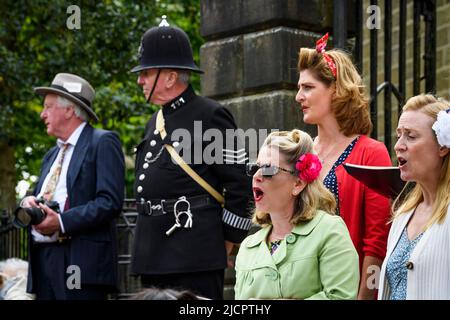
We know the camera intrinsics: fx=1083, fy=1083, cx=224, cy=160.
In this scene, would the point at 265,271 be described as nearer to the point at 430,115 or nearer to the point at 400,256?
the point at 400,256

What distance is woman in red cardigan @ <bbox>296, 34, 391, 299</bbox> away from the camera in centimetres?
582

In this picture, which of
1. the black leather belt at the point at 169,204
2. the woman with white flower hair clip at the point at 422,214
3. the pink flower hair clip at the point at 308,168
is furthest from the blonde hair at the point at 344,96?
the black leather belt at the point at 169,204

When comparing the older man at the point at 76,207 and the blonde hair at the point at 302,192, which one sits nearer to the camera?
the blonde hair at the point at 302,192

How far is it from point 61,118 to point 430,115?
10.9 feet

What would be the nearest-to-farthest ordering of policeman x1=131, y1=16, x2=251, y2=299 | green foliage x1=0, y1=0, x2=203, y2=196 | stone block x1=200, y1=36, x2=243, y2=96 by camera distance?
policeman x1=131, y1=16, x2=251, y2=299 → stone block x1=200, y1=36, x2=243, y2=96 → green foliage x1=0, y1=0, x2=203, y2=196

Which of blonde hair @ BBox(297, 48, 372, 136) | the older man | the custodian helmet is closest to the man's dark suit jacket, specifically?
the older man

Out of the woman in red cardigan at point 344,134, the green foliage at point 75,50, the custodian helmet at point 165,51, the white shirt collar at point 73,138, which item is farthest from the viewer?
the green foliage at point 75,50

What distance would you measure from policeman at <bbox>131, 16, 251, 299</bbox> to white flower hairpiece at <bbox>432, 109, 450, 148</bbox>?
6.20 feet

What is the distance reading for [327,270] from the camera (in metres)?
5.00

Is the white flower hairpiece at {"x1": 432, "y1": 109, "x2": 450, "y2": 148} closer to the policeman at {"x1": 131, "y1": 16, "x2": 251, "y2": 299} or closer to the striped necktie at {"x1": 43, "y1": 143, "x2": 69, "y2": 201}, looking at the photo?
the policeman at {"x1": 131, "y1": 16, "x2": 251, "y2": 299}

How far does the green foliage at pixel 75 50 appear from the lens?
15.6m

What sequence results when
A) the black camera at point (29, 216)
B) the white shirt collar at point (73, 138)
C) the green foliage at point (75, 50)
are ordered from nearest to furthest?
1. the black camera at point (29, 216)
2. the white shirt collar at point (73, 138)
3. the green foliage at point (75, 50)

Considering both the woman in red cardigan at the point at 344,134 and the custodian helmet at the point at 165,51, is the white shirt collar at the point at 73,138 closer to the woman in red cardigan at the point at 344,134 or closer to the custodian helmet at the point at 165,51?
the custodian helmet at the point at 165,51

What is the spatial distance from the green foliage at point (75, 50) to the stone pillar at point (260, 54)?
741 cm
